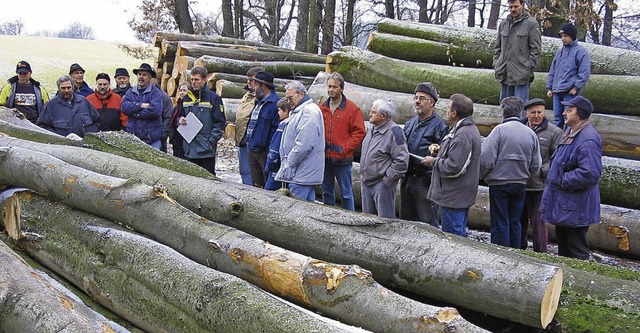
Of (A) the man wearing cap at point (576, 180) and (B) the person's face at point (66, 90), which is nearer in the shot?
(A) the man wearing cap at point (576, 180)

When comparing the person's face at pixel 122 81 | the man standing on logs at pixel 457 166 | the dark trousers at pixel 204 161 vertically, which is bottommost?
the dark trousers at pixel 204 161

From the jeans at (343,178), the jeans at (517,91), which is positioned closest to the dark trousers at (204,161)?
the jeans at (343,178)

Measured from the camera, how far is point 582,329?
3398 millimetres

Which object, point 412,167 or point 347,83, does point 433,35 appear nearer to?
point 347,83

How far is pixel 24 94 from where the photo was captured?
880 cm

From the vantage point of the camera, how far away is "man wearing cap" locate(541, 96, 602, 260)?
17.8 ft

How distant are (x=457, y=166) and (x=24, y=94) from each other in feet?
20.2

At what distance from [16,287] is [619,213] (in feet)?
18.7

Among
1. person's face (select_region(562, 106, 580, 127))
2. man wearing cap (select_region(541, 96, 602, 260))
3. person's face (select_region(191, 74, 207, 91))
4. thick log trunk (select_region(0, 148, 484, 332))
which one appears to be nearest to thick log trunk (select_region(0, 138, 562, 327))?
thick log trunk (select_region(0, 148, 484, 332))

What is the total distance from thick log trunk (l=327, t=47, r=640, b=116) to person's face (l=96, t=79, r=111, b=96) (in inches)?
129

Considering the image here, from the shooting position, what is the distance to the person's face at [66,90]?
8.27 meters

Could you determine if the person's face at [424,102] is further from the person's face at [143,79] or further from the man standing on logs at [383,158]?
the person's face at [143,79]

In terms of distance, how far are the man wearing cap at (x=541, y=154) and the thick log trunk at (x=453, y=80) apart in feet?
6.51

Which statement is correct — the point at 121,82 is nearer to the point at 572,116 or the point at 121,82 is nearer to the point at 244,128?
the point at 244,128
